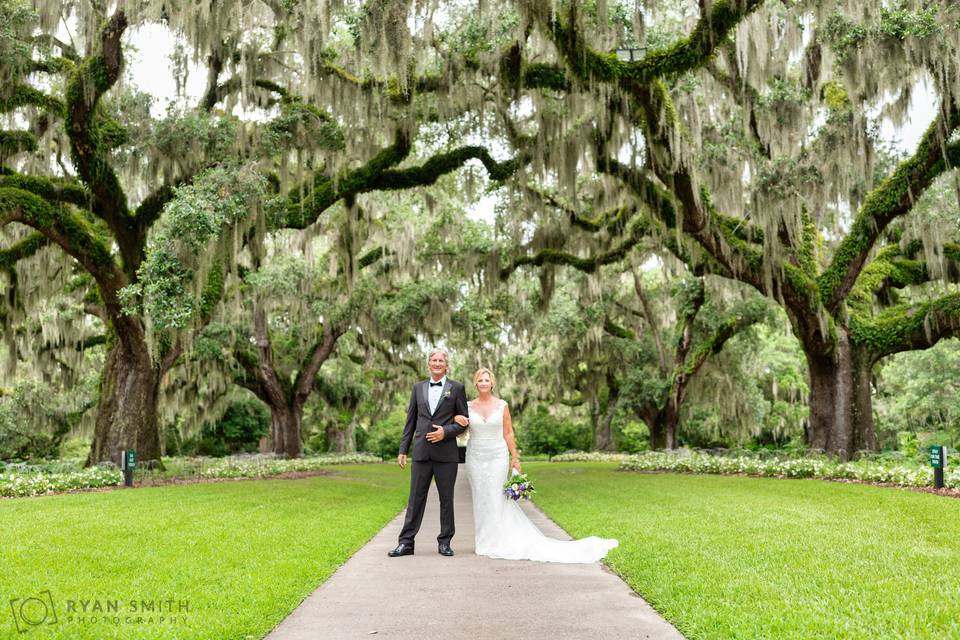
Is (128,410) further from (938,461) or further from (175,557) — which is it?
(938,461)

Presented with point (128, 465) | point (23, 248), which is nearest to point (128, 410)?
point (128, 465)

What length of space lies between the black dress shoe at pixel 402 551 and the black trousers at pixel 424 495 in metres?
0.03

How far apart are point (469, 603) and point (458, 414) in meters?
2.39

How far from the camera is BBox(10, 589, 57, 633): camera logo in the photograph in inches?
149

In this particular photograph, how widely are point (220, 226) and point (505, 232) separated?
8673 millimetres

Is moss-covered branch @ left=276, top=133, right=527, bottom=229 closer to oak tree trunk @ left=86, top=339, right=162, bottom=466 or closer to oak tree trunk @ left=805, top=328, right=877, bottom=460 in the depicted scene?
oak tree trunk @ left=86, top=339, right=162, bottom=466

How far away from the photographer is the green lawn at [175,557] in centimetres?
400

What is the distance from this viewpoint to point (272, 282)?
20.9 m

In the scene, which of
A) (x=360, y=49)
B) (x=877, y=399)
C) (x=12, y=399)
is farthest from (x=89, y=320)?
(x=877, y=399)

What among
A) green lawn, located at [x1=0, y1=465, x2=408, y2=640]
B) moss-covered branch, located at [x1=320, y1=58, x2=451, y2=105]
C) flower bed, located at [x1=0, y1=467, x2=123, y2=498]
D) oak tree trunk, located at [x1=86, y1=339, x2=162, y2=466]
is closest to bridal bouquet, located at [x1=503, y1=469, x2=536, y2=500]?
green lawn, located at [x1=0, y1=465, x2=408, y2=640]

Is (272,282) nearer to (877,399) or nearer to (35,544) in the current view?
(35,544)

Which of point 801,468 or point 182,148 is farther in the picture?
point 801,468

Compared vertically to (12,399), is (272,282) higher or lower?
higher

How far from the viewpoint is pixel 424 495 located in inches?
261
